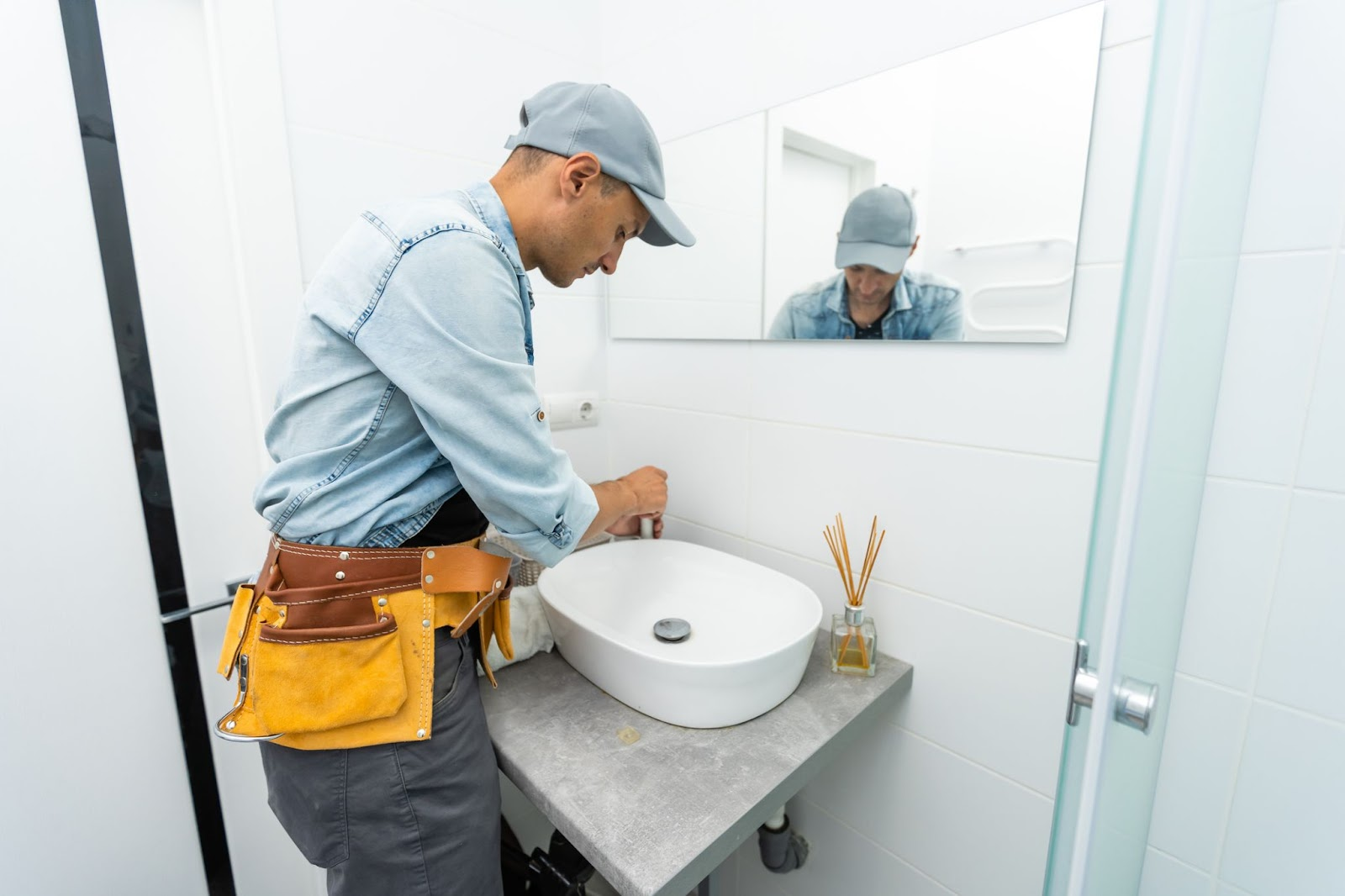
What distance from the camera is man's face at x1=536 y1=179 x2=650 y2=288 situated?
0.78 metres

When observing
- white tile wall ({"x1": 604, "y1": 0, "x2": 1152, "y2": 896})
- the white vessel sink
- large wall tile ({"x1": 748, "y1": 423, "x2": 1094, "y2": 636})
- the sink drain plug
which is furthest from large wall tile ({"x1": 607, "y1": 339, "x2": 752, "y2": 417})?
the sink drain plug

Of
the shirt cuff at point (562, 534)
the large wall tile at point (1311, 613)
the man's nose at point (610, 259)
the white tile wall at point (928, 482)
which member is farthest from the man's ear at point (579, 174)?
the large wall tile at point (1311, 613)

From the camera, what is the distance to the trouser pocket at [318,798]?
0.74m

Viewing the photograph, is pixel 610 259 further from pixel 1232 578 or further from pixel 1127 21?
pixel 1232 578

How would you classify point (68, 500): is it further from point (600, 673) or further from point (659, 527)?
point (659, 527)

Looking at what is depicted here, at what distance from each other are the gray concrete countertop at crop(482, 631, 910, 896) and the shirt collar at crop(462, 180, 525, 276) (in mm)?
648

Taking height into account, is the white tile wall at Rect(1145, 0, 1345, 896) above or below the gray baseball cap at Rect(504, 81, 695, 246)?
below

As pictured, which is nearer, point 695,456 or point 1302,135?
point 1302,135

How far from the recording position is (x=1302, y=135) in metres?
0.61

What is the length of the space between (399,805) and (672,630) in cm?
47

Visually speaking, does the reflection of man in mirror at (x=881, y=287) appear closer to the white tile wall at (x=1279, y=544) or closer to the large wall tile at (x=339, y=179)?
the white tile wall at (x=1279, y=544)

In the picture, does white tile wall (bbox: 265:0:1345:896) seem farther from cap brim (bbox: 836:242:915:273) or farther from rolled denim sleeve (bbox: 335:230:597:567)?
rolled denim sleeve (bbox: 335:230:597:567)

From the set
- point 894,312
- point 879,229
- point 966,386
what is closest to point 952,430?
point 966,386

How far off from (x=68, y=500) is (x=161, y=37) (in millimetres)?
727
